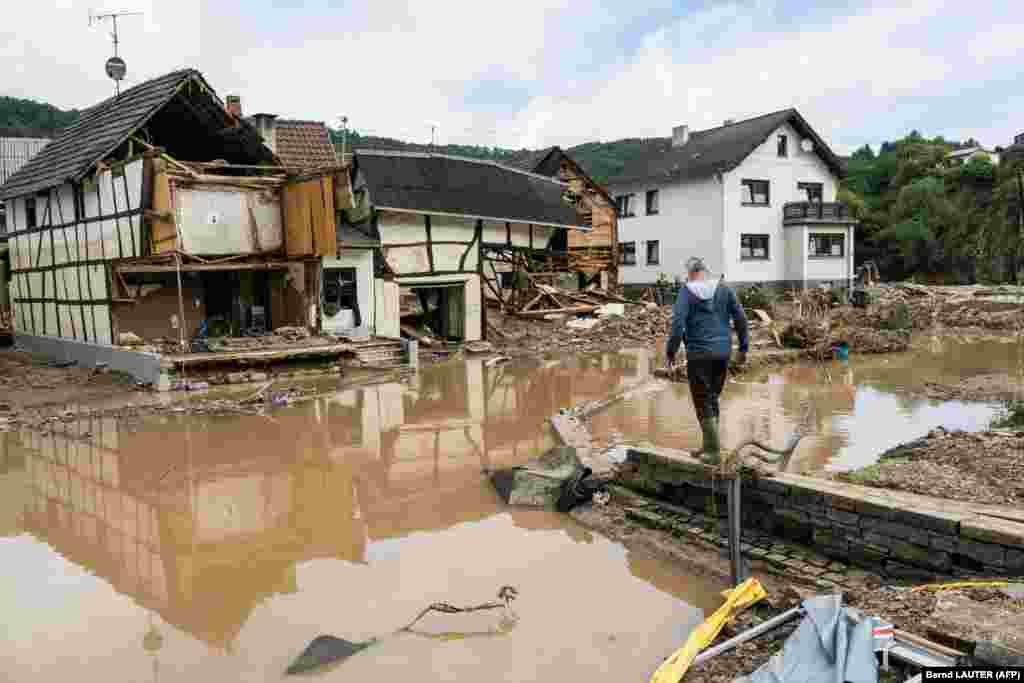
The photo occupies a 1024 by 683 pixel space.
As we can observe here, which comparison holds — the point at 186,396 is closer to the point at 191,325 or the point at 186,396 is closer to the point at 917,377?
the point at 191,325

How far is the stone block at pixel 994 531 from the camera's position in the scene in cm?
502

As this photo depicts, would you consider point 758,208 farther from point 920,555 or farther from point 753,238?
point 920,555

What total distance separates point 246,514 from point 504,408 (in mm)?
6608

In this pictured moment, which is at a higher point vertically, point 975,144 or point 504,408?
point 975,144

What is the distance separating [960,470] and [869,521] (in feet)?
6.31

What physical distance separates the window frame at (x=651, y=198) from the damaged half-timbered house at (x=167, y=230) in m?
22.0

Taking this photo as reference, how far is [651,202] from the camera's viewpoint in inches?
1496

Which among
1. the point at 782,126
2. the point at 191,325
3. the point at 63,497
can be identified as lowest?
the point at 63,497

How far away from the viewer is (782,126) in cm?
3469

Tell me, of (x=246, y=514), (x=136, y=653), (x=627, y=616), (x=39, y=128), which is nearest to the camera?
(x=136, y=653)

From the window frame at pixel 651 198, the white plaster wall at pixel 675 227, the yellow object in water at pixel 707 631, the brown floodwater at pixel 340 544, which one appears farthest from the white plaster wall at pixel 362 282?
the window frame at pixel 651 198

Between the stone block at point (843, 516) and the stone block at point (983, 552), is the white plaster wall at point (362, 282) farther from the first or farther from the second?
the stone block at point (983, 552)

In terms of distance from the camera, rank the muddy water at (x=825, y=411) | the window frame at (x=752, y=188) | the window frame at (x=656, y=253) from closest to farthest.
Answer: the muddy water at (x=825, y=411) → the window frame at (x=752, y=188) → the window frame at (x=656, y=253)

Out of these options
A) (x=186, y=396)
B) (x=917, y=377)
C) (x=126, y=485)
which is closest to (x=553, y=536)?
(x=126, y=485)
